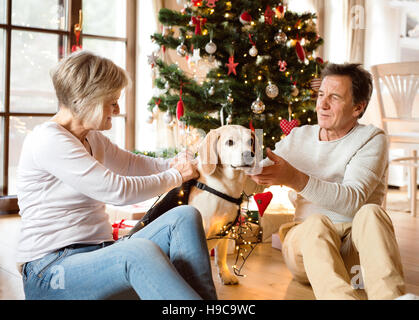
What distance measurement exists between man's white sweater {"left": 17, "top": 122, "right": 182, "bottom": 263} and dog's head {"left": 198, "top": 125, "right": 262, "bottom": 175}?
1.65 feet

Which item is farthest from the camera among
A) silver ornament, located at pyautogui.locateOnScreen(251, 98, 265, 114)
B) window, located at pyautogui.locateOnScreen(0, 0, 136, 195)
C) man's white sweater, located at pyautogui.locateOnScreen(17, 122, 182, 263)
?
window, located at pyautogui.locateOnScreen(0, 0, 136, 195)

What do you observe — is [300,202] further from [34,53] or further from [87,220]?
[34,53]

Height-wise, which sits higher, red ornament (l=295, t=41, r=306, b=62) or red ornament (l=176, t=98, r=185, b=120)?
red ornament (l=295, t=41, r=306, b=62)

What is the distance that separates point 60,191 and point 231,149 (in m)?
0.72

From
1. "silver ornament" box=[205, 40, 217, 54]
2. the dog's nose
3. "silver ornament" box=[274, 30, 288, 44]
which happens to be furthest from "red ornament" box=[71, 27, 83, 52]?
the dog's nose

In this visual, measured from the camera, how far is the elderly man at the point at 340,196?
1579 mm

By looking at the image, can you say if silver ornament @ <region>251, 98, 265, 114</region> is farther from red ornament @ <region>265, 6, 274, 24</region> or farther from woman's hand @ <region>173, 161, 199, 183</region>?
woman's hand @ <region>173, 161, 199, 183</region>

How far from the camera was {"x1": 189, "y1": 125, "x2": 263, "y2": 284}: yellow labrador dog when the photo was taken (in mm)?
1892

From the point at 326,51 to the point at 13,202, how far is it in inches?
156

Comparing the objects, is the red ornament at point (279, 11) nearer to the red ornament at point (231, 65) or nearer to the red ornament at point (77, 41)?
the red ornament at point (231, 65)

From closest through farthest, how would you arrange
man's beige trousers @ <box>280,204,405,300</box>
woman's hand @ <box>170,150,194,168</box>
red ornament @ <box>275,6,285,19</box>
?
man's beige trousers @ <box>280,204,405,300</box>
woman's hand @ <box>170,150,194,168</box>
red ornament @ <box>275,6,285,19</box>

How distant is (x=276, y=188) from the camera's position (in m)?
3.34

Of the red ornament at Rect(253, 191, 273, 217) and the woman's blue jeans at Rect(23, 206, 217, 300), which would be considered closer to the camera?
the woman's blue jeans at Rect(23, 206, 217, 300)
